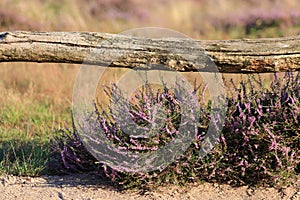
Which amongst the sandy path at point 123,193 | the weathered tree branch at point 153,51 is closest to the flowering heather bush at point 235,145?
the sandy path at point 123,193

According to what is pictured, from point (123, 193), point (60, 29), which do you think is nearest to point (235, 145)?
point (123, 193)

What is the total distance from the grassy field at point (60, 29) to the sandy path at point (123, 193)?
265 mm

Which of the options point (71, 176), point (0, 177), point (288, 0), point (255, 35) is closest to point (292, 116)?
point (71, 176)

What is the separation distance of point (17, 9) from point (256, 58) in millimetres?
8279

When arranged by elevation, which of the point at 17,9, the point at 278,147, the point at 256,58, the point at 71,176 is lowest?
the point at 71,176

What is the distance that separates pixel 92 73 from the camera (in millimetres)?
7156

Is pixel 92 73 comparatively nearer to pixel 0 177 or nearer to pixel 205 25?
pixel 0 177

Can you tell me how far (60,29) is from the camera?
10281mm

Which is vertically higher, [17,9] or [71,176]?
[17,9]

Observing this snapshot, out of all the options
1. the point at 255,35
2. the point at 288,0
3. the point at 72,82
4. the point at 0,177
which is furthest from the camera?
the point at 288,0

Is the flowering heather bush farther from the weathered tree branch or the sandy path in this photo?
the weathered tree branch

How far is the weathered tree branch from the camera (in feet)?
11.9

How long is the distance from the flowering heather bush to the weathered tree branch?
21cm

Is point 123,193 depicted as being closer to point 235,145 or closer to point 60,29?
point 235,145
